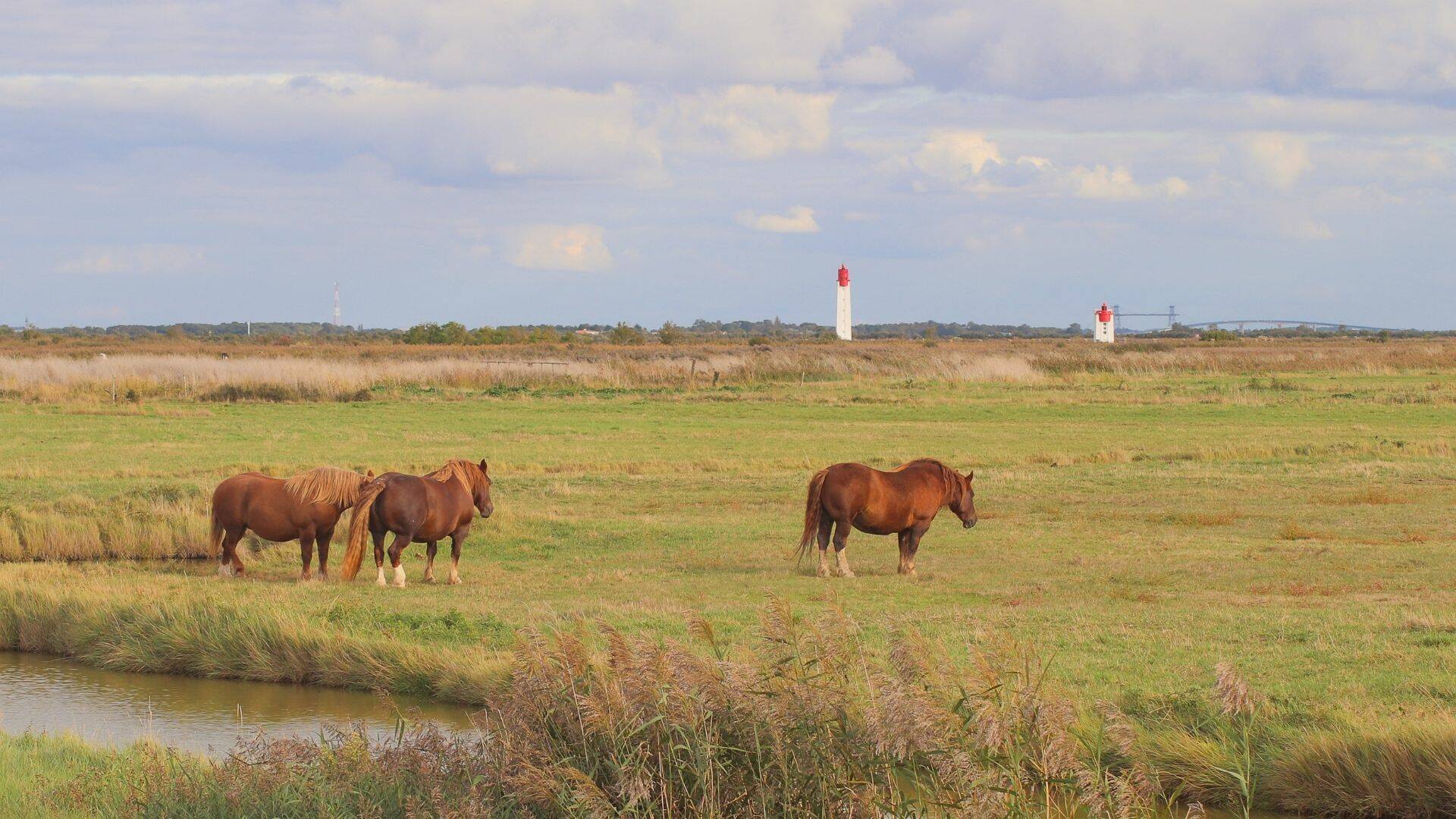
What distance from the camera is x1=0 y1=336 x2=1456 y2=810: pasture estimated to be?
37.9 feet

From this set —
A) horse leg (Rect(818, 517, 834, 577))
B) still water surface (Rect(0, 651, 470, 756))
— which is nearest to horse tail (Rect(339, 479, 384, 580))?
still water surface (Rect(0, 651, 470, 756))

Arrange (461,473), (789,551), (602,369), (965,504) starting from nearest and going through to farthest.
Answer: (461,473)
(965,504)
(789,551)
(602,369)

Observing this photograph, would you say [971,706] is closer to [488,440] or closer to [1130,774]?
[1130,774]

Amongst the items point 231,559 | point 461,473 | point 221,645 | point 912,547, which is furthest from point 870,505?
point 231,559

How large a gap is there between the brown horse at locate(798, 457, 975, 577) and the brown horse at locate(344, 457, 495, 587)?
13.3ft

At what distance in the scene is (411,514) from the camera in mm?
14891

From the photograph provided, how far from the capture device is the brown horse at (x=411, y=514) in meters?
14.8

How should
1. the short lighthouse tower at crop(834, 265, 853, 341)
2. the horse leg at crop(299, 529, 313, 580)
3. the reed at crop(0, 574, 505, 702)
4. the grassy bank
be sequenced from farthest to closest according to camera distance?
the short lighthouse tower at crop(834, 265, 853, 341), the horse leg at crop(299, 529, 313, 580), the reed at crop(0, 574, 505, 702), the grassy bank

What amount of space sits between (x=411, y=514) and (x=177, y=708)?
369 centimetres

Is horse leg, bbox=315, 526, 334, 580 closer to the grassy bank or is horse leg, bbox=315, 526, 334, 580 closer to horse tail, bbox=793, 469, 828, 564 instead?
horse tail, bbox=793, 469, 828, 564

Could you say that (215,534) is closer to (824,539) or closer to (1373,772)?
(824,539)

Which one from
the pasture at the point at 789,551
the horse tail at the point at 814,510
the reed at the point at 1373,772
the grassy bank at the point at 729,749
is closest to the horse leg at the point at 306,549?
the pasture at the point at 789,551

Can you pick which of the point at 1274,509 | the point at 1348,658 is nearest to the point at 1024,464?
the point at 1274,509

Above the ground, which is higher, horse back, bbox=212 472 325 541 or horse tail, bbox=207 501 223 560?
horse back, bbox=212 472 325 541
